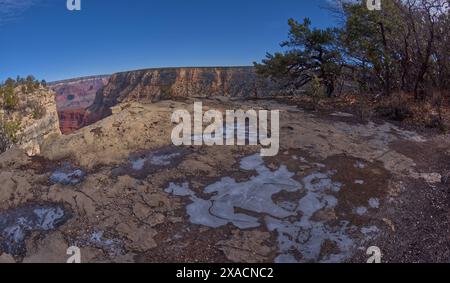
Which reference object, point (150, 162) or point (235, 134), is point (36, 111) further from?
point (150, 162)

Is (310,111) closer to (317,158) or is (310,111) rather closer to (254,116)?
(254,116)

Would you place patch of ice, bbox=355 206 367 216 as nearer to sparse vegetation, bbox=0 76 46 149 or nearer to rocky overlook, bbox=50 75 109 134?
sparse vegetation, bbox=0 76 46 149

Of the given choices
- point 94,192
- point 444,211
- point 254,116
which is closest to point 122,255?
point 94,192

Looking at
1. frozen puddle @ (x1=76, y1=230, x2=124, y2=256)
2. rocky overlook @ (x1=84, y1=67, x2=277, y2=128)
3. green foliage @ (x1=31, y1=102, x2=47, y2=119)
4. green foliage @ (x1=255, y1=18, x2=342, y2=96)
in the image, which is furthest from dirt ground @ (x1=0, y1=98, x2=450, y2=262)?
rocky overlook @ (x1=84, y1=67, x2=277, y2=128)

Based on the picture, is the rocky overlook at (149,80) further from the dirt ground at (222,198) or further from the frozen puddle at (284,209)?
the frozen puddle at (284,209)

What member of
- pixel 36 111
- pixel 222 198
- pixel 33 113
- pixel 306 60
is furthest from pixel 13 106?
pixel 222 198
